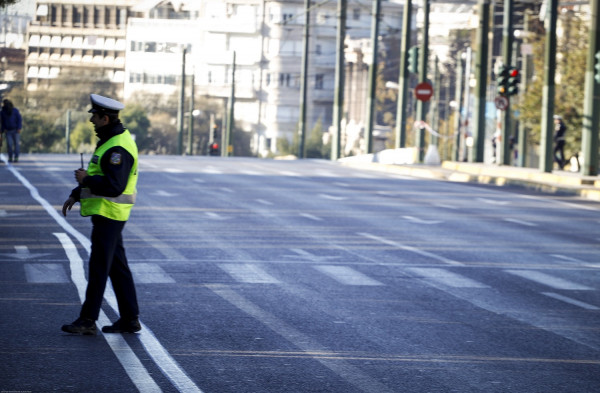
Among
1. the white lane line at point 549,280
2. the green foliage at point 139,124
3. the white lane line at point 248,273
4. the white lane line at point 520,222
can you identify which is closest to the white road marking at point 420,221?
the white lane line at point 520,222

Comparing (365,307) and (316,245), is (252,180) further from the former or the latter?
(365,307)

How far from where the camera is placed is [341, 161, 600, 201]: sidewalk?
33947mm

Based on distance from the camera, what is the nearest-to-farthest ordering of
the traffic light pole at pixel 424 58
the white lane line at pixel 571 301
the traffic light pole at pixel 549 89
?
the white lane line at pixel 571 301
the traffic light pole at pixel 549 89
the traffic light pole at pixel 424 58

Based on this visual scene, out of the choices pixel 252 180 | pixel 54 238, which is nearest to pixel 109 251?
pixel 54 238

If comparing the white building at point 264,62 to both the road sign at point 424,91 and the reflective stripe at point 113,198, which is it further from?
the reflective stripe at point 113,198

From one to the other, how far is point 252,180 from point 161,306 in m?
21.8

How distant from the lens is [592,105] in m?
37.8

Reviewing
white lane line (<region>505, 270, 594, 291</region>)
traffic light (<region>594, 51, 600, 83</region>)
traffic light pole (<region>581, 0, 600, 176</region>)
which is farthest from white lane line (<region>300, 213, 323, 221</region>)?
traffic light pole (<region>581, 0, 600, 176</region>)

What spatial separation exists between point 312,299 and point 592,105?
26507 millimetres

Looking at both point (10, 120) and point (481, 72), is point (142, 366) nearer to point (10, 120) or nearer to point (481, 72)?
point (10, 120)

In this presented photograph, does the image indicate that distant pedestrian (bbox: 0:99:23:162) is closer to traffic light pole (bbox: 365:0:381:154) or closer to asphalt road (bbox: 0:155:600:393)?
asphalt road (bbox: 0:155:600:393)

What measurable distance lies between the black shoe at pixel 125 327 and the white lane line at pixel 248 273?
142 inches

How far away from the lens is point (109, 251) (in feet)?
33.4

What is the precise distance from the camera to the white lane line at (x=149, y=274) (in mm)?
13773
